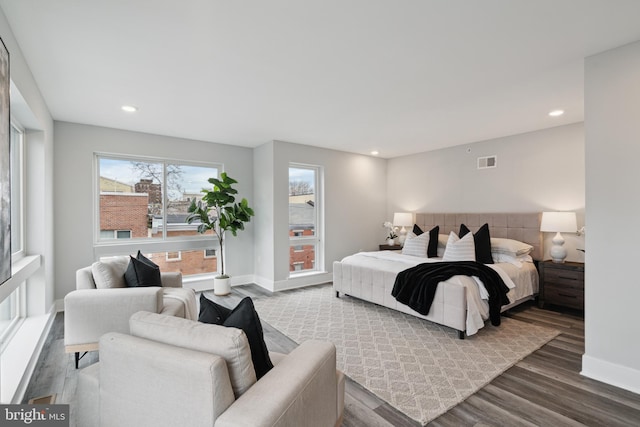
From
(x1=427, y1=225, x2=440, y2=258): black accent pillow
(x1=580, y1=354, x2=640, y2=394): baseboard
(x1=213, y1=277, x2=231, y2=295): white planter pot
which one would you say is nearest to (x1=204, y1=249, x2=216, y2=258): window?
(x1=213, y1=277, x2=231, y2=295): white planter pot

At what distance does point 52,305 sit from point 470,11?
5213mm

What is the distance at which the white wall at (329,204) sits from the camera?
5148mm

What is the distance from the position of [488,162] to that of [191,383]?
5334 mm

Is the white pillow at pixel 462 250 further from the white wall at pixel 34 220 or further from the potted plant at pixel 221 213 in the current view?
the white wall at pixel 34 220

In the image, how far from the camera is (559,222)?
4.05 meters

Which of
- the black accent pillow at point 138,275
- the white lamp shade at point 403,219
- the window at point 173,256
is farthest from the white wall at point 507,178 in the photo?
the black accent pillow at point 138,275

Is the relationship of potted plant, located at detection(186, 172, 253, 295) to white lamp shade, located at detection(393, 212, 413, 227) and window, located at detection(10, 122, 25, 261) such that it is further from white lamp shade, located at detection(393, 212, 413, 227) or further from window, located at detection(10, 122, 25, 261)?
white lamp shade, located at detection(393, 212, 413, 227)

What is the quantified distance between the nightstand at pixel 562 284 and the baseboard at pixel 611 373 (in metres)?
1.70

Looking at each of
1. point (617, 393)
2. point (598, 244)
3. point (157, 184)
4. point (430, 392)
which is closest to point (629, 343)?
point (617, 393)

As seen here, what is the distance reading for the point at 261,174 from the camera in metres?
5.43

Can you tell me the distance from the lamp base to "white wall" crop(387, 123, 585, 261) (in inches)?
10.8

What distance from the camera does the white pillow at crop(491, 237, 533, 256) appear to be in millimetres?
4230

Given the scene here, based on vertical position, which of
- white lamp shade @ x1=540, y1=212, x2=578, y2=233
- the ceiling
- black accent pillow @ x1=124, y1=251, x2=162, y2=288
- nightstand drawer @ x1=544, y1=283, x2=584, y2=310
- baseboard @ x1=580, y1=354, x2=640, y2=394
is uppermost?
the ceiling

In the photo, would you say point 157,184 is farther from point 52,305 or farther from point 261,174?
point 52,305
